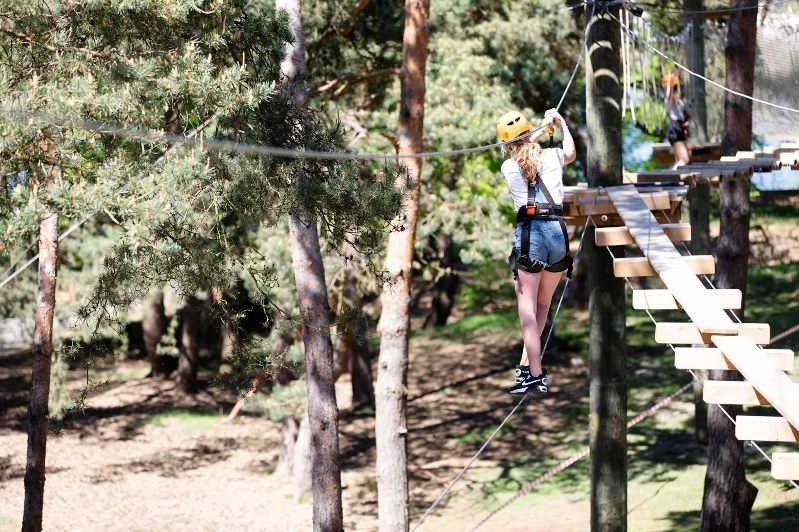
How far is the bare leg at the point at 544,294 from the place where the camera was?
618cm

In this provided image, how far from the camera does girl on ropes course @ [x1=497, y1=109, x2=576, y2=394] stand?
5.85m

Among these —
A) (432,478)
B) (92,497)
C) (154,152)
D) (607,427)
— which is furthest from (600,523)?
(92,497)

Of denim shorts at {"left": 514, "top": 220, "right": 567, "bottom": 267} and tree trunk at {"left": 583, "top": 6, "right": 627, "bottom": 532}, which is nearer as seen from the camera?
denim shorts at {"left": 514, "top": 220, "right": 567, "bottom": 267}

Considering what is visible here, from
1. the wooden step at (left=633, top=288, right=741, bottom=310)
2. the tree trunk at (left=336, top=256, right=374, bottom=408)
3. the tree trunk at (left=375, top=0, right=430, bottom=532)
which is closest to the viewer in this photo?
the wooden step at (left=633, top=288, right=741, bottom=310)

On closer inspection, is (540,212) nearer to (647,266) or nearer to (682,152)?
(647,266)

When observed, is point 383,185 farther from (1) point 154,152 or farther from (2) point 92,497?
(2) point 92,497

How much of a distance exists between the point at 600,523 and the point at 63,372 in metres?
12.3

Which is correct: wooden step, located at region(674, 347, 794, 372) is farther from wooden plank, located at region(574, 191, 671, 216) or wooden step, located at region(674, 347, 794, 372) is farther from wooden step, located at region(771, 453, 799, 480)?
wooden plank, located at region(574, 191, 671, 216)

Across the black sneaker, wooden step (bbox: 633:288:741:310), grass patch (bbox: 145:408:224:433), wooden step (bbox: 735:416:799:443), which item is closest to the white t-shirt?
wooden step (bbox: 633:288:741:310)

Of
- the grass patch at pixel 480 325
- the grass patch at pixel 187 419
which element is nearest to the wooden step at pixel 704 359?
the grass patch at pixel 187 419

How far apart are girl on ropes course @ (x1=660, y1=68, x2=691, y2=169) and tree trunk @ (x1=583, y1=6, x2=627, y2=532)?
4.39 metres

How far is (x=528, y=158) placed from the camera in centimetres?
585

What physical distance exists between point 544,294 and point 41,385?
638cm

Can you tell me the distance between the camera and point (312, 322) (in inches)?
391
